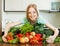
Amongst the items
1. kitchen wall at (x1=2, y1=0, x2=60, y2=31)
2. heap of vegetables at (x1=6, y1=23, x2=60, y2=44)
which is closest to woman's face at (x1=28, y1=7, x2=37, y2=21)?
heap of vegetables at (x1=6, y1=23, x2=60, y2=44)

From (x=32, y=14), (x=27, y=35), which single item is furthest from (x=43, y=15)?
(x=27, y=35)

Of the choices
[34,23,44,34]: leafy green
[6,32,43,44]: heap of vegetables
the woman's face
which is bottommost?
[6,32,43,44]: heap of vegetables

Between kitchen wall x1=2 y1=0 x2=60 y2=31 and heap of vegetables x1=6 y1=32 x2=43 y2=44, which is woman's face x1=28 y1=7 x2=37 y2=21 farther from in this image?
kitchen wall x1=2 y1=0 x2=60 y2=31

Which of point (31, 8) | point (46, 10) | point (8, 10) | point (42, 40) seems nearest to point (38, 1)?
point (46, 10)

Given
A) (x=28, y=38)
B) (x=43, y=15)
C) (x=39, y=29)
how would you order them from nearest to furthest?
(x=28, y=38) → (x=39, y=29) → (x=43, y=15)

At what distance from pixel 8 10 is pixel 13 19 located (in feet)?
0.75

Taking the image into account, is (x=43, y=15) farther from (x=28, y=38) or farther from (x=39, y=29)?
(x=28, y=38)

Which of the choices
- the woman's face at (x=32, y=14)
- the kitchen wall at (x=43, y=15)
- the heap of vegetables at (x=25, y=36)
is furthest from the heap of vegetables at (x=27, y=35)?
the kitchen wall at (x=43, y=15)

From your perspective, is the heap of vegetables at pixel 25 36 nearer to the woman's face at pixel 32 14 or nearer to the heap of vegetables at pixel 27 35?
the heap of vegetables at pixel 27 35

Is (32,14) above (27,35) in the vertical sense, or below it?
above

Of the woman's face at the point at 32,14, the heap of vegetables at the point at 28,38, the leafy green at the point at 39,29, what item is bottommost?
the heap of vegetables at the point at 28,38

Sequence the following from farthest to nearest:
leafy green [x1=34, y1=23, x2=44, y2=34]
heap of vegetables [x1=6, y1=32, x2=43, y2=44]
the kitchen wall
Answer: the kitchen wall
leafy green [x1=34, y1=23, x2=44, y2=34]
heap of vegetables [x1=6, y1=32, x2=43, y2=44]

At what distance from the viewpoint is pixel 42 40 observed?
5.24 ft

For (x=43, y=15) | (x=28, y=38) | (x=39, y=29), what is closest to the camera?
(x=28, y=38)
